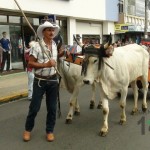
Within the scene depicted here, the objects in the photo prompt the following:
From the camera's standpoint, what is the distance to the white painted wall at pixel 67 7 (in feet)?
54.5

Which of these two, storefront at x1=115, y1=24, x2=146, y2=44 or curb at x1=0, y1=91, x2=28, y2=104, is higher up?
storefront at x1=115, y1=24, x2=146, y2=44

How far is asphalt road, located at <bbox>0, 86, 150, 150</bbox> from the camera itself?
19.2ft

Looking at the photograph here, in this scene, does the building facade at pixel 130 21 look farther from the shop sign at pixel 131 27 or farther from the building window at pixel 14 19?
the building window at pixel 14 19

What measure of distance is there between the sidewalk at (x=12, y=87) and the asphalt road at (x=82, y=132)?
193cm

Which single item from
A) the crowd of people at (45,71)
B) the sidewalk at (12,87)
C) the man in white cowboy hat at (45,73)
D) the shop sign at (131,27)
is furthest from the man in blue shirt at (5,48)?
the shop sign at (131,27)

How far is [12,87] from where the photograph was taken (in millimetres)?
12797

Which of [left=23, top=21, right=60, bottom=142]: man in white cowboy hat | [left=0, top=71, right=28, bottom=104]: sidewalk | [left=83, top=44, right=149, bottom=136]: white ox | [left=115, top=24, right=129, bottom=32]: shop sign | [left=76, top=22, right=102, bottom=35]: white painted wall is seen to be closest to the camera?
[left=23, top=21, right=60, bottom=142]: man in white cowboy hat

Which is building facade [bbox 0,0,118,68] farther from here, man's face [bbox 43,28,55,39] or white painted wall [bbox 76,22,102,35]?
man's face [bbox 43,28,55,39]

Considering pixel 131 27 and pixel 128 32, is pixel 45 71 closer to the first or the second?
pixel 131 27

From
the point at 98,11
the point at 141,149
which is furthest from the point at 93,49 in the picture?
the point at 98,11

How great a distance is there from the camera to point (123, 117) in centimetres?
721

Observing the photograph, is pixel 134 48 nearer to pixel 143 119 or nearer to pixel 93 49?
pixel 143 119

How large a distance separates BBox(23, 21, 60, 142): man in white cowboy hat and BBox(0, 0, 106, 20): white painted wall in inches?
394

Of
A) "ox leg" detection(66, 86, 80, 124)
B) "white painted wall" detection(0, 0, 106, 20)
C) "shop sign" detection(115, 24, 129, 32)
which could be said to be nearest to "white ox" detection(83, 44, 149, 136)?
"ox leg" detection(66, 86, 80, 124)
